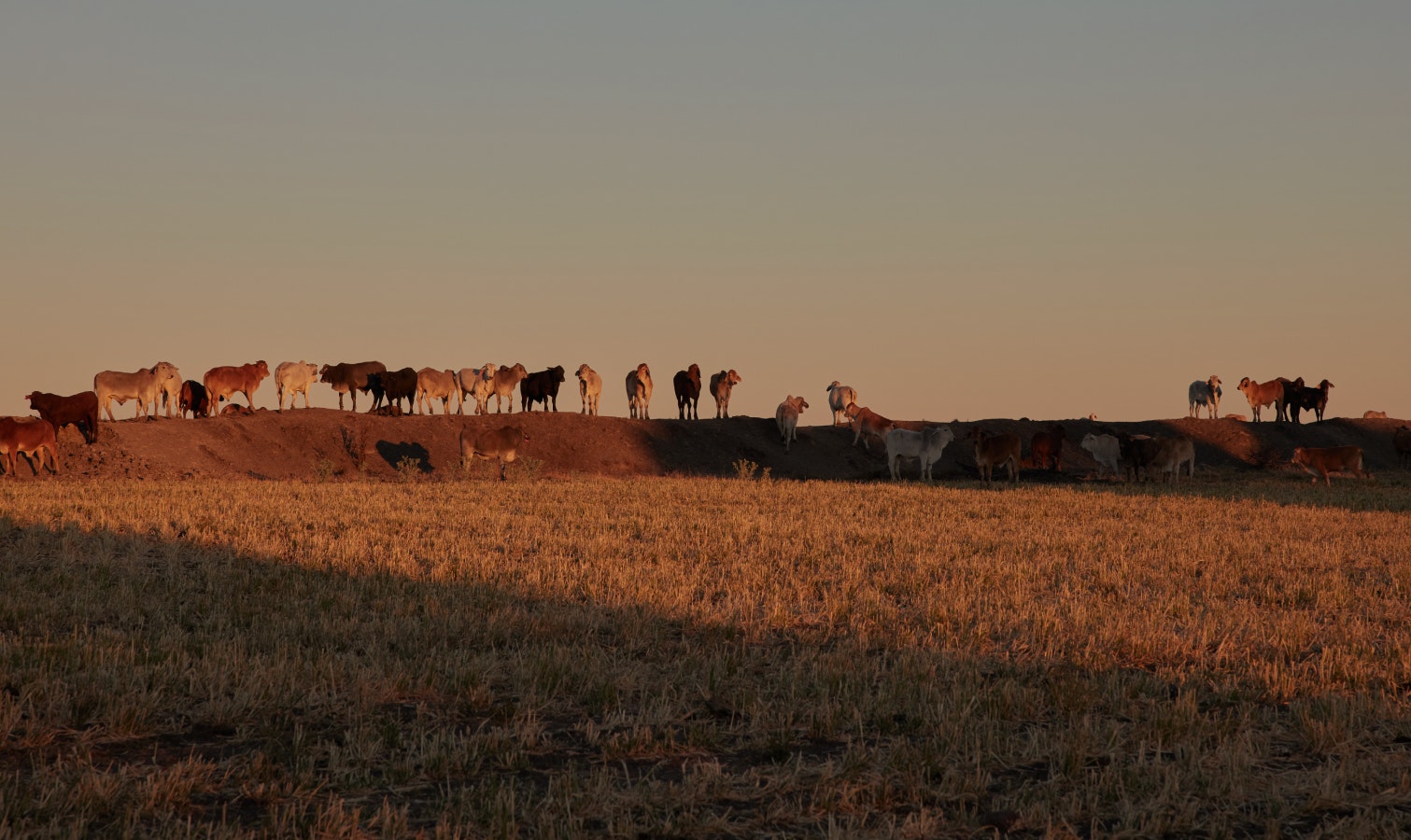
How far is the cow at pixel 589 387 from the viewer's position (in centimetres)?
5103

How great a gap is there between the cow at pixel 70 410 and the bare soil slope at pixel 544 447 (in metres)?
0.42

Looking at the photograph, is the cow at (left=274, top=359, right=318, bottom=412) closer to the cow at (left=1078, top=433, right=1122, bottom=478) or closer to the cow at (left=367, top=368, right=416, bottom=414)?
the cow at (left=367, top=368, right=416, bottom=414)

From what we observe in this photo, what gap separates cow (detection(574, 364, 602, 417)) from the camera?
167ft

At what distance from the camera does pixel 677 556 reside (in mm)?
16344

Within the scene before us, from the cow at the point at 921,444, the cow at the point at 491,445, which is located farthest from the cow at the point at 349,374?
the cow at the point at 921,444

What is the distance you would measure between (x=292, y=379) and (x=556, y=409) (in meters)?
10.5

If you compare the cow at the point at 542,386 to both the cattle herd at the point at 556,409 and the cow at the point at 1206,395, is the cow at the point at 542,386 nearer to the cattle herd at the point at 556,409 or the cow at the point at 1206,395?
the cattle herd at the point at 556,409

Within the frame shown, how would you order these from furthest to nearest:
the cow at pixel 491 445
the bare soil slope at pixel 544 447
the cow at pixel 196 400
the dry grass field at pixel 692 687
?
the cow at pixel 196 400
the bare soil slope at pixel 544 447
the cow at pixel 491 445
the dry grass field at pixel 692 687

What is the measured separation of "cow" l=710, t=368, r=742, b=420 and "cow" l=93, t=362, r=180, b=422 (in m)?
21.7

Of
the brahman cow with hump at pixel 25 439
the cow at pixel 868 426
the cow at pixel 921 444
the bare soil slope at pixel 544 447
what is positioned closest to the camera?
the brahman cow with hump at pixel 25 439

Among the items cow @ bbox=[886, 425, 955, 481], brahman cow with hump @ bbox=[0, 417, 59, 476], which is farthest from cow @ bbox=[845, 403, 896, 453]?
brahman cow with hump @ bbox=[0, 417, 59, 476]

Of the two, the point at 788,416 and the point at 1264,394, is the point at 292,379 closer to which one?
Result: the point at 788,416

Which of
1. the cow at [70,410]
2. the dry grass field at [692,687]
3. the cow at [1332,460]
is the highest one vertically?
the cow at [70,410]

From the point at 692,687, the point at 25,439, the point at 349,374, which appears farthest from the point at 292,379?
the point at 692,687
